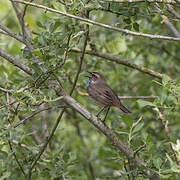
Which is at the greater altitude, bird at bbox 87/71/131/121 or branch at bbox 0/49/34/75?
branch at bbox 0/49/34/75

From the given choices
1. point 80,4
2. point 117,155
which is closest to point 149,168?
point 117,155

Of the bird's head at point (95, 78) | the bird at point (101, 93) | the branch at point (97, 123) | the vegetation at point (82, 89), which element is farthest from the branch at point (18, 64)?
the bird's head at point (95, 78)

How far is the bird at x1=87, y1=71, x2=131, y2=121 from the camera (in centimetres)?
500

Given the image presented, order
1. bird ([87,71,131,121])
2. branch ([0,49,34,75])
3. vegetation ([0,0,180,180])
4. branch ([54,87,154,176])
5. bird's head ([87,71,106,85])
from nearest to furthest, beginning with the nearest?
vegetation ([0,0,180,180])
branch ([54,87,154,176])
branch ([0,49,34,75])
bird ([87,71,131,121])
bird's head ([87,71,106,85])

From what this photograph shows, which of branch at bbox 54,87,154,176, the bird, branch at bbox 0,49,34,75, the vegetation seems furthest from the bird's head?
branch at bbox 54,87,154,176

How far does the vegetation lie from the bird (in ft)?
0.43

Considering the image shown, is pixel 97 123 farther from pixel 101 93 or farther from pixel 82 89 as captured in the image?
pixel 82 89

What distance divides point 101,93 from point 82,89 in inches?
48.1

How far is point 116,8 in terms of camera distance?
4336 mm

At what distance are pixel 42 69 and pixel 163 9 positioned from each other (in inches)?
55.3

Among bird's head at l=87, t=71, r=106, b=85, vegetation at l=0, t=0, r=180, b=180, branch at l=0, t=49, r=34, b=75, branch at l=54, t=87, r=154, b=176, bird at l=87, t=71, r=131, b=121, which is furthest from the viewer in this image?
bird's head at l=87, t=71, r=106, b=85

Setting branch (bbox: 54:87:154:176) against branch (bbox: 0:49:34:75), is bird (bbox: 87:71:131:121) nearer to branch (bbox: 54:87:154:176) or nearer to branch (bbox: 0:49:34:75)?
branch (bbox: 54:87:154:176)

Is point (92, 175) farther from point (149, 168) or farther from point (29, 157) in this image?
point (149, 168)

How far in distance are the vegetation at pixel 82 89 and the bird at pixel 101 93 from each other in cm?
13
